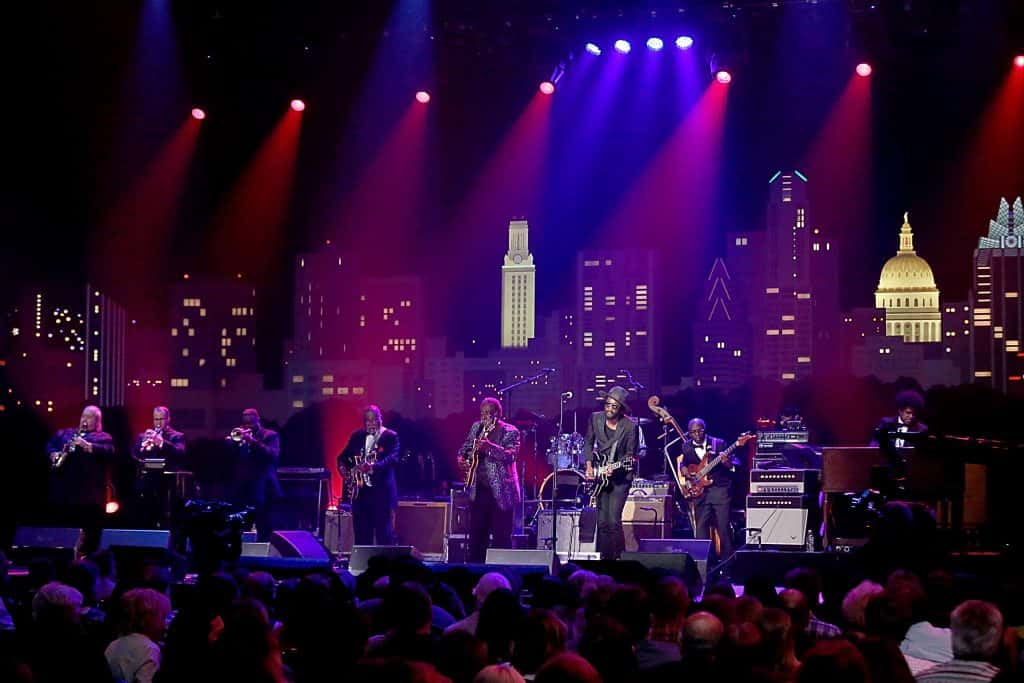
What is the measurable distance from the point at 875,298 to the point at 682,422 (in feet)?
9.09

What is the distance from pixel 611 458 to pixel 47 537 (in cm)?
529

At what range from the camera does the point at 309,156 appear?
17.8 metres

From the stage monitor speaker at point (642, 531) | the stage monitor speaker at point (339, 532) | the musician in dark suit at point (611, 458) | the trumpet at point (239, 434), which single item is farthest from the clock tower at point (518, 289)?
the musician in dark suit at point (611, 458)

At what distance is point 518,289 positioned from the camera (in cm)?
1709

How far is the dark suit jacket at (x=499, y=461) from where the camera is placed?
1254 cm

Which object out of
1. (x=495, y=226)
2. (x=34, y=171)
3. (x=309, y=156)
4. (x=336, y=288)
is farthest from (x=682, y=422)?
(x=34, y=171)

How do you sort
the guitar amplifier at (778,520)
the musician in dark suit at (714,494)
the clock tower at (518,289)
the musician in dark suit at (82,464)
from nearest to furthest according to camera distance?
the musician in dark suit at (82,464)
the musician in dark suit at (714,494)
the guitar amplifier at (778,520)
the clock tower at (518,289)

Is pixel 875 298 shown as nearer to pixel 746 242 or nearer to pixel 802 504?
pixel 746 242

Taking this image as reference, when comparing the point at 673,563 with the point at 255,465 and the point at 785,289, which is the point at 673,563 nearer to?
the point at 255,465

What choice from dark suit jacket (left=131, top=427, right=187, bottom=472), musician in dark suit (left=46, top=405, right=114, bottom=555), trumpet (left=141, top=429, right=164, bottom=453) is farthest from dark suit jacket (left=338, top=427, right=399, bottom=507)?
musician in dark suit (left=46, top=405, right=114, bottom=555)

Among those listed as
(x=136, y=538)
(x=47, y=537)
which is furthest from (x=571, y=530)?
(x=47, y=537)

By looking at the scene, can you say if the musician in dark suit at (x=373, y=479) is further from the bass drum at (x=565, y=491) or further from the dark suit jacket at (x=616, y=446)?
the dark suit jacket at (x=616, y=446)

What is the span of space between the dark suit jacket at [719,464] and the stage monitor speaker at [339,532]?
3871mm

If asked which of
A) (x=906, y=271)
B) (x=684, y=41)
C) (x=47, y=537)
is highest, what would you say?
(x=684, y=41)
